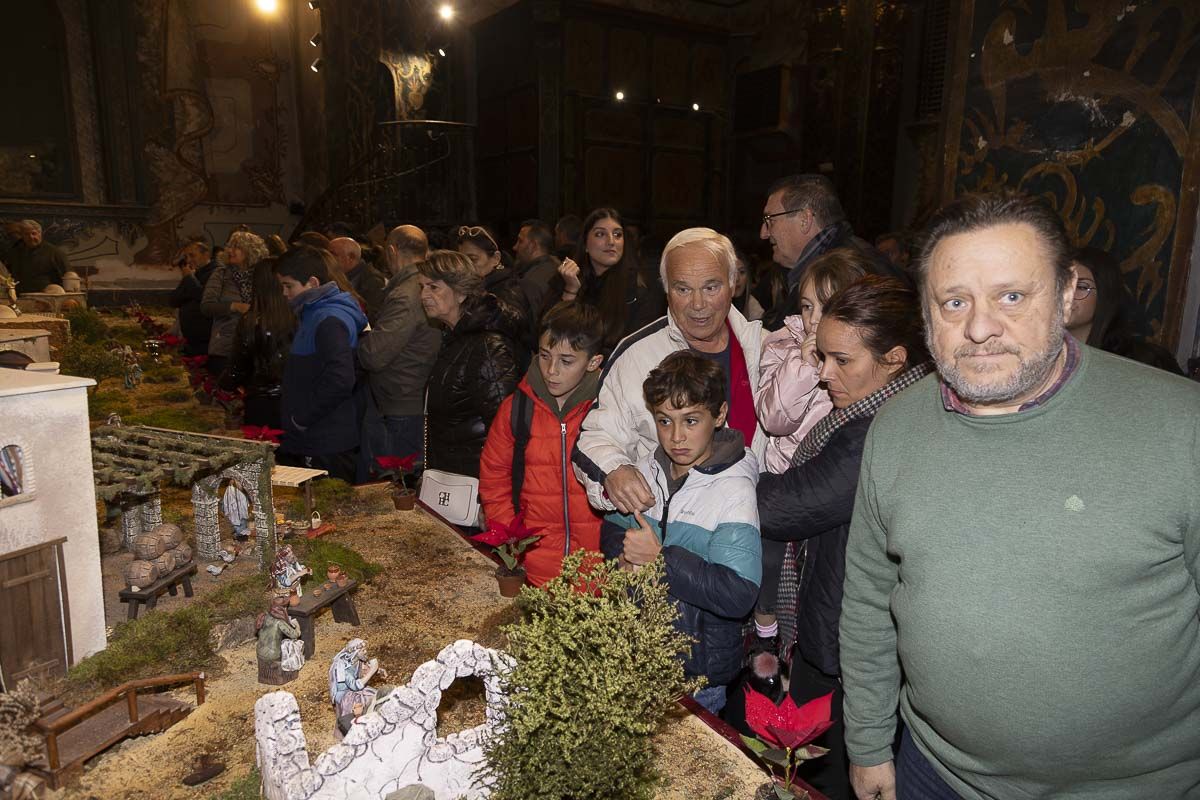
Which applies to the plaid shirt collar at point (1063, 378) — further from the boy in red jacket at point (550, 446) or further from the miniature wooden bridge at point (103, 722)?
the miniature wooden bridge at point (103, 722)

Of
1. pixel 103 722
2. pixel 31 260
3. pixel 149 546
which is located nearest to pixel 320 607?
pixel 103 722

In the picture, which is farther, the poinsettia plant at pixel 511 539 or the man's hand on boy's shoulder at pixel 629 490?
the poinsettia plant at pixel 511 539

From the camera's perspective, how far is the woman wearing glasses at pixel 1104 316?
2924 millimetres

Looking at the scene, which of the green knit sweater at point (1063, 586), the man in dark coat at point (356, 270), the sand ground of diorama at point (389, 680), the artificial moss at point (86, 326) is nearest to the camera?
the green knit sweater at point (1063, 586)

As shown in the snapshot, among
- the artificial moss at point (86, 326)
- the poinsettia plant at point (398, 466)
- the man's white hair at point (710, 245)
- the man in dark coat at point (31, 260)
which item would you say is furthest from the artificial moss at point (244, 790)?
the man in dark coat at point (31, 260)

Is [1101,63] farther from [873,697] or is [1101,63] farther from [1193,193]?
[873,697]

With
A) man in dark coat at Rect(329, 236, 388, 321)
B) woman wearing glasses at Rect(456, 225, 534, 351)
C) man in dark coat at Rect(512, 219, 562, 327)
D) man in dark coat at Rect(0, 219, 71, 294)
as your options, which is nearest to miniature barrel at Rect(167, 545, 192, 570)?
woman wearing glasses at Rect(456, 225, 534, 351)

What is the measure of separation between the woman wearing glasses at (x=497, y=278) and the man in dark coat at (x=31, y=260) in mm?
6895

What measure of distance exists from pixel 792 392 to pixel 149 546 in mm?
2076

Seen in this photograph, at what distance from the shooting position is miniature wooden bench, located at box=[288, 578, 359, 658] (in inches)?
82.3

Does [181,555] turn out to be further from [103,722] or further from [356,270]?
[356,270]

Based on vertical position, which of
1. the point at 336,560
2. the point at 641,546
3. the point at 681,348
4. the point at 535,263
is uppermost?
the point at 535,263

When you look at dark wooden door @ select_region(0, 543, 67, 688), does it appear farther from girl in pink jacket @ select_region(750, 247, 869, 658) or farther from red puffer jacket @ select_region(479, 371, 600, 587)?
girl in pink jacket @ select_region(750, 247, 869, 658)

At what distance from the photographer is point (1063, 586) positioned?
128 cm
